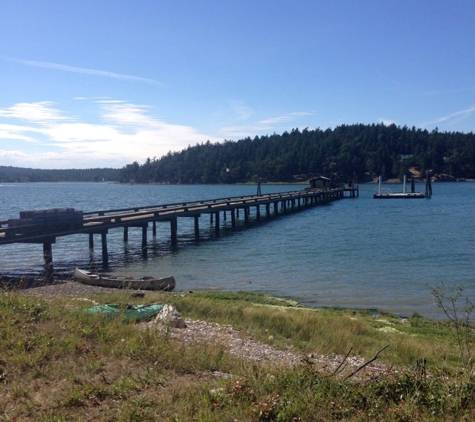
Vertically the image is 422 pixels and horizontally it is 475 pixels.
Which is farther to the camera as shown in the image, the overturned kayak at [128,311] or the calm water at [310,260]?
the calm water at [310,260]

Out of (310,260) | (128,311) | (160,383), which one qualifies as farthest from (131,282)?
(160,383)

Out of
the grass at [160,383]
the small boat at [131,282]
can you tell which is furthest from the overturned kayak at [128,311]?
the small boat at [131,282]

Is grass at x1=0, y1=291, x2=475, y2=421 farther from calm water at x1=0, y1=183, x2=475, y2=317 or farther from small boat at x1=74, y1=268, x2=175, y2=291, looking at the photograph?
calm water at x1=0, y1=183, x2=475, y2=317

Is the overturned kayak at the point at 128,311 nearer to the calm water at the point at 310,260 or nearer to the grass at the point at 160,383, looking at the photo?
the grass at the point at 160,383

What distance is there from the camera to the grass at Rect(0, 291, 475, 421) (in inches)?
212

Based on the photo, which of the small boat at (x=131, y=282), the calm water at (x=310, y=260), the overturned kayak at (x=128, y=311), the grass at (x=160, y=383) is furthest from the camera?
the calm water at (x=310, y=260)

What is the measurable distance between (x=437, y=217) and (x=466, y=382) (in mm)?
55927

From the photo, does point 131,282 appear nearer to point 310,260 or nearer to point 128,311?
point 128,311

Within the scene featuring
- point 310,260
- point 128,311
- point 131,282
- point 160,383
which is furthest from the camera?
point 310,260

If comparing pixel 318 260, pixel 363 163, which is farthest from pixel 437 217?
pixel 363 163

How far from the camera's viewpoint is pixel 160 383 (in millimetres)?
6230

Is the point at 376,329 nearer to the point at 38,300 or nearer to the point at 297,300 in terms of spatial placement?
the point at 297,300

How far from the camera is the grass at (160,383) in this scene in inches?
212

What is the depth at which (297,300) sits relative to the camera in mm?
19312
